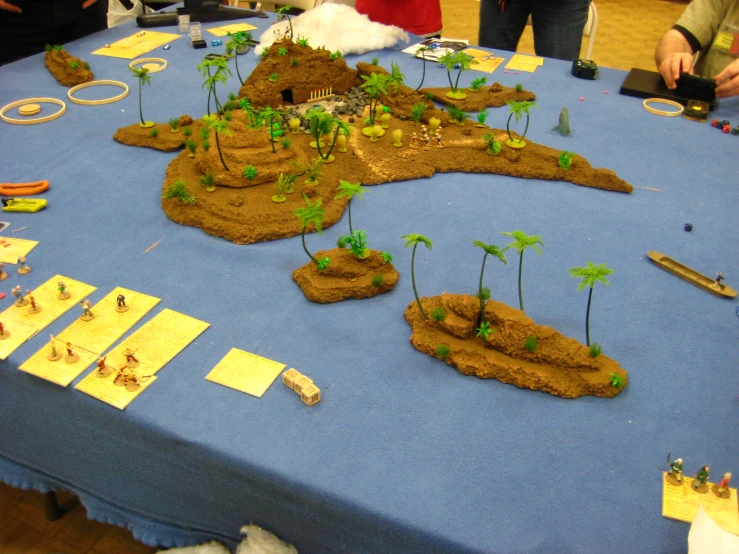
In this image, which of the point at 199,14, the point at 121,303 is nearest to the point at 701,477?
the point at 121,303

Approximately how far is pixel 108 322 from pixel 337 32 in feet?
11.6

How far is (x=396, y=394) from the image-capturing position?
2176mm

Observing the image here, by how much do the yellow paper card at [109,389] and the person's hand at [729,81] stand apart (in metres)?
4.07

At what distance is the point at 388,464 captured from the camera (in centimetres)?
192

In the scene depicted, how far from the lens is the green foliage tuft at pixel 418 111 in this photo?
3893 mm

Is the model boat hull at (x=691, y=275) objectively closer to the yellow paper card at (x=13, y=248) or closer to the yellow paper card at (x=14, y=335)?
the yellow paper card at (x=14, y=335)

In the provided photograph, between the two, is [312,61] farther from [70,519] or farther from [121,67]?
[70,519]

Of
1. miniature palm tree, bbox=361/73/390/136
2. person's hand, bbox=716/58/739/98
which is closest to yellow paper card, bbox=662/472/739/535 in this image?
miniature palm tree, bbox=361/73/390/136

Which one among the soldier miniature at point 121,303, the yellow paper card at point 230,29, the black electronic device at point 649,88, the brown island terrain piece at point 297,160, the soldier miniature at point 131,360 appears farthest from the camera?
the yellow paper card at point 230,29

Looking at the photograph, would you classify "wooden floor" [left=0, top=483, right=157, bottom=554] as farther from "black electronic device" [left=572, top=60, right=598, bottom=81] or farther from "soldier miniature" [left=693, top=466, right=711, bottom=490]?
"black electronic device" [left=572, top=60, right=598, bottom=81]

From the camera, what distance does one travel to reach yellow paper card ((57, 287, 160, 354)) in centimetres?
237

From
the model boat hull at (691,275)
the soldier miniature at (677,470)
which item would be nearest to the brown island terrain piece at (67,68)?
the model boat hull at (691,275)

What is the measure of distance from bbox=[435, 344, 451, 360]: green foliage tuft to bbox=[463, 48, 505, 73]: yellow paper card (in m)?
3.21

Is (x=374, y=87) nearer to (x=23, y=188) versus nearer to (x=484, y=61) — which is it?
(x=484, y=61)
